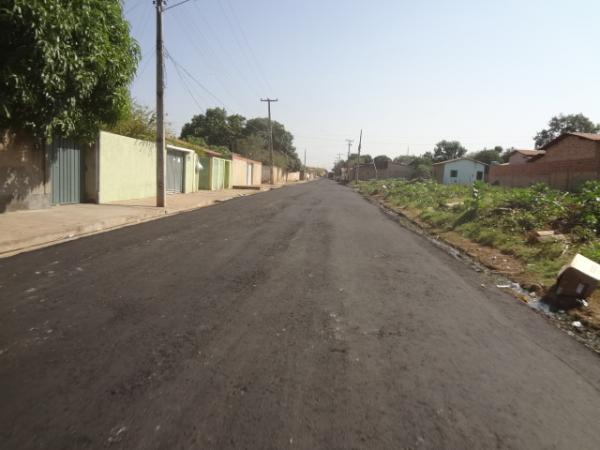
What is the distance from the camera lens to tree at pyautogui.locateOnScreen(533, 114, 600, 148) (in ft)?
221

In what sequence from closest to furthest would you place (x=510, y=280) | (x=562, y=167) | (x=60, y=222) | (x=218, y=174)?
(x=510, y=280)
(x=60, y=222)
(x=562, y=167)
(x=218, y=174)

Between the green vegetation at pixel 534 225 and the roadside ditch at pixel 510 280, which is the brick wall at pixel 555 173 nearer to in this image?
the green vegetation at pixel 534 225

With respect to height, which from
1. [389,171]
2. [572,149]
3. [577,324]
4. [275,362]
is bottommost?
[577,324]

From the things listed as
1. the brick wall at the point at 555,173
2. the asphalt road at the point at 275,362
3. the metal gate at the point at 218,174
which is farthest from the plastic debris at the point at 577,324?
the metal gate at the point at 218,174

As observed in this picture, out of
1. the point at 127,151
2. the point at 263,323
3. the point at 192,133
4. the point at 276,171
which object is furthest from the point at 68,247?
the point at 192,133

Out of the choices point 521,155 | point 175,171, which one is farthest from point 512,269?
point 521,155

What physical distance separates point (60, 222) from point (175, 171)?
14253mm

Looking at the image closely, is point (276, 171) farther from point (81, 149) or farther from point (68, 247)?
point (68, 247)

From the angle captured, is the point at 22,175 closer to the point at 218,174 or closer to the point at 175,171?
the point at 175,171

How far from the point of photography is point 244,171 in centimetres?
4247

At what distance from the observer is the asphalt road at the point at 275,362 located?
2424 millimetres

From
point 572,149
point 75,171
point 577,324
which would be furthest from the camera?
point 572,149

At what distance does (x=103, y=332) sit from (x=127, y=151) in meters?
14.6

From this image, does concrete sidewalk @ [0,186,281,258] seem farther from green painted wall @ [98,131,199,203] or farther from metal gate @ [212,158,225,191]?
metal gate @ [212,158,225,191]
